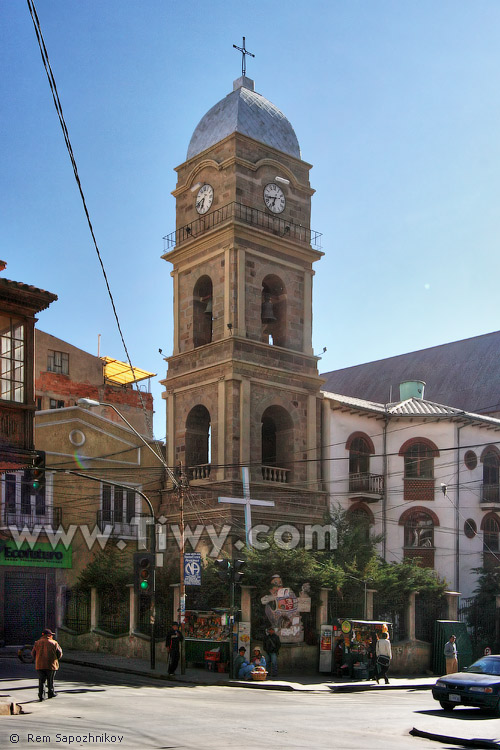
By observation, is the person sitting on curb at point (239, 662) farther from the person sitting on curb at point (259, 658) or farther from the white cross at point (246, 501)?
the white cross at point (246, 501)

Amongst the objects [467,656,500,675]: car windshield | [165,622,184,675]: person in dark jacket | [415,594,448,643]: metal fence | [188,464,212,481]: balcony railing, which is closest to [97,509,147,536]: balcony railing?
[188,464,212,481]: balcony railing

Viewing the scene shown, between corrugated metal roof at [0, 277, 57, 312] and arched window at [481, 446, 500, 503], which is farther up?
corrugated metal roof at [0, 277, 57, 312]

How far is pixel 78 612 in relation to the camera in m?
35.1

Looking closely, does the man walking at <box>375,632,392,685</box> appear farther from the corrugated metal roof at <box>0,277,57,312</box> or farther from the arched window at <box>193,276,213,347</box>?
the arched window at <box>193,276,213,347</box>

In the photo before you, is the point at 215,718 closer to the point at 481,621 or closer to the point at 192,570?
the point at 192,570

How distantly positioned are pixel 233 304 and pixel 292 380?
431 centimetres

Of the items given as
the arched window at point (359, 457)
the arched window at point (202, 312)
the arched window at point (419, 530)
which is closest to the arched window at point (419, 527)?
the arched window at point (419, 530)

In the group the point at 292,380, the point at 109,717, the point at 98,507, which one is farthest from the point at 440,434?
the point at 109,717

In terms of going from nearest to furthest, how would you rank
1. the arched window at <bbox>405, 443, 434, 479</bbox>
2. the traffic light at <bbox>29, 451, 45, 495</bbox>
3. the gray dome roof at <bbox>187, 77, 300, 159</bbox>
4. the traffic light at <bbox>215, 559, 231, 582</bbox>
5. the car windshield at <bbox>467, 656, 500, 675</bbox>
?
the car windshield at <bbox>467, 656, 500, 675</bbox> → the traffic light at <bbox>29, 451, 45, 495</bbox> → the traffic light at <bbox>215, 559, 231, 582</bbox> → the gray dome roof at <bbox>187, 77, 300, 159</bbox> → the arched window at <bbox>405, 443, 434, 479</bbox>

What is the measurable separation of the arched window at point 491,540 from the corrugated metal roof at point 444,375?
1072 cm

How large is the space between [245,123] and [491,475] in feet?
64.6

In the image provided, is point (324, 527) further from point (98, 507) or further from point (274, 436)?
point (98, 507)

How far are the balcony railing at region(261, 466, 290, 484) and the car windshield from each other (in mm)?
17904

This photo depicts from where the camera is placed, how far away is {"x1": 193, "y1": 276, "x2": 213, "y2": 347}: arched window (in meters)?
A: 40.3
